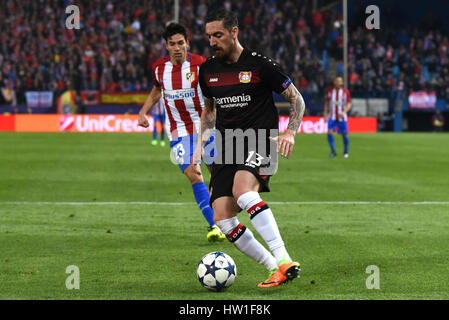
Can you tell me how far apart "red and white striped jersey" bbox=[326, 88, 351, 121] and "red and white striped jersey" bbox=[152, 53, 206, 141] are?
13.9 metres

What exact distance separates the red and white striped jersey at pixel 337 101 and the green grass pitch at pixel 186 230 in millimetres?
3435

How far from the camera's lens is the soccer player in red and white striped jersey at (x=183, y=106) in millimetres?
8633

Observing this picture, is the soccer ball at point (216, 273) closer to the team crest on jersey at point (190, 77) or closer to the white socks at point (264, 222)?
the white socks at point (264, 222)

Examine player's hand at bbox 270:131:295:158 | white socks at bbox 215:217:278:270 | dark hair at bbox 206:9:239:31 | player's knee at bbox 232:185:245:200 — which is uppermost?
dark hair at bbox 206:9:239:31

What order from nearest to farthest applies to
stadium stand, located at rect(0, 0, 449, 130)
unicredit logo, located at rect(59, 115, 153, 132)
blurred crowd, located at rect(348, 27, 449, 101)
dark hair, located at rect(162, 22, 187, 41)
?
dark hair, located at rect(162, 22, 187, 41), unicredit logo, located at rect(59, 115, 153, 132), stadium stand, located at rect(0, 0, 449, 130), blurred crowd, located at rect(348, 27, 449, 101)

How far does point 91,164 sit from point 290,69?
2392 cm

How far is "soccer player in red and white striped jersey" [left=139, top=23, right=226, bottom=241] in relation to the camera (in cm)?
863

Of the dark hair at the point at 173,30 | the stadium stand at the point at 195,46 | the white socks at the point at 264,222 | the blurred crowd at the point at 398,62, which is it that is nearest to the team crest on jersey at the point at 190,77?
the dark hair at the point at 173,30

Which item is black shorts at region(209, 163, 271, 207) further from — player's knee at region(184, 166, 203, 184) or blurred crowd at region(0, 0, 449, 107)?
blurred crowd at region(0, 0, 449, 107)

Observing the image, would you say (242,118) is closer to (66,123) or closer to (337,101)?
(337,101)

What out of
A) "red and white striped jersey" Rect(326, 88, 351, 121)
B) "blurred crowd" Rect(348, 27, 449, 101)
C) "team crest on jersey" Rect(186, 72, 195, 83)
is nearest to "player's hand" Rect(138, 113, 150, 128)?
"team crest on jersey" Rect(186, 72, 195, 83)

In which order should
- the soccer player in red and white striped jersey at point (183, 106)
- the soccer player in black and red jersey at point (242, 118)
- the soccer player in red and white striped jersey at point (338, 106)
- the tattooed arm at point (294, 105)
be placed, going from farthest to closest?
the soccer player in red and white striped jersey at point (338, 106)
the soccer player in red and white striped jersey at point (183, 106)
the tattooed arm at point (294, 105)
the soccer player in black and red jersey at point (242, 118)

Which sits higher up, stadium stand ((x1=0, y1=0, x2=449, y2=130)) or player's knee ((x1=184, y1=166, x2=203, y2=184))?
stadium stand ((x1=0, y1=0, x2=449, y2=130))
